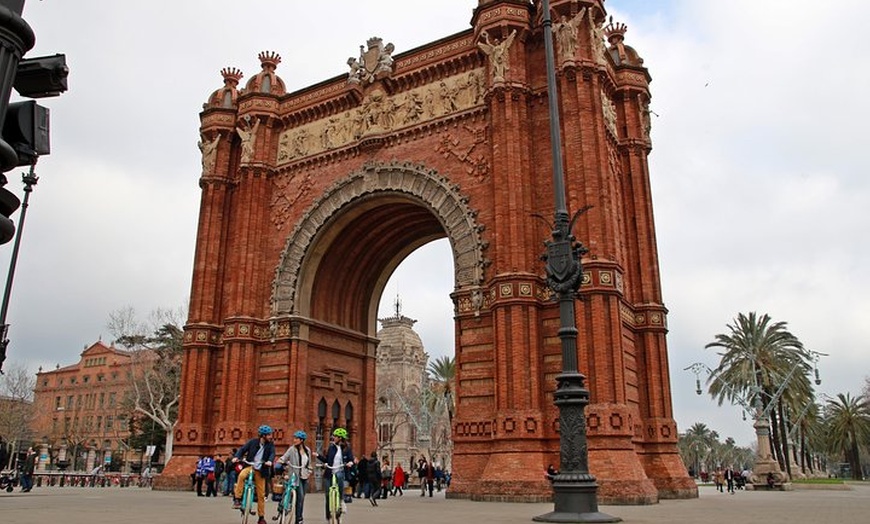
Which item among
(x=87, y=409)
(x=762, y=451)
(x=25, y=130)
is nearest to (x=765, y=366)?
(x=762, y=451)

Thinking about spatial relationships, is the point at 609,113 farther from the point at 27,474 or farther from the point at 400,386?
the point at 400,386

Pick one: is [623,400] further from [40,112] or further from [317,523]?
[40,112]

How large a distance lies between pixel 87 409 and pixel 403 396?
35.3 meters

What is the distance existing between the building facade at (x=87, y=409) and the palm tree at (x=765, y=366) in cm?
5450

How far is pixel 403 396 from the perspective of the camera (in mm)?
80812

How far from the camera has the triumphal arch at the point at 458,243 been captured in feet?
62.8

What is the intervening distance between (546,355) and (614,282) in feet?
9.28

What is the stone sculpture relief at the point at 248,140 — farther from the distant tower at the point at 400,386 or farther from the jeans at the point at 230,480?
the distant tower at the point at 400,386

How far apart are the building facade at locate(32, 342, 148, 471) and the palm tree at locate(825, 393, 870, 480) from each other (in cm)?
6328

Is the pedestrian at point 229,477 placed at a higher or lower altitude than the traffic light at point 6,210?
lower

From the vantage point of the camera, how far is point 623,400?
18375 millimetres

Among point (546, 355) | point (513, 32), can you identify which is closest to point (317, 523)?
point (546, 355)

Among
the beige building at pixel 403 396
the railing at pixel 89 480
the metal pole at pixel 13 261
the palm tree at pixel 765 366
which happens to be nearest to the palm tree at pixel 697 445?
the beige building at pixel 403 396

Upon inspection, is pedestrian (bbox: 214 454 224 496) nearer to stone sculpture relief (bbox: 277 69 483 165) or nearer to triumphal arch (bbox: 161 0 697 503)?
triumphal arch (bbox: 161 0 697 503)
